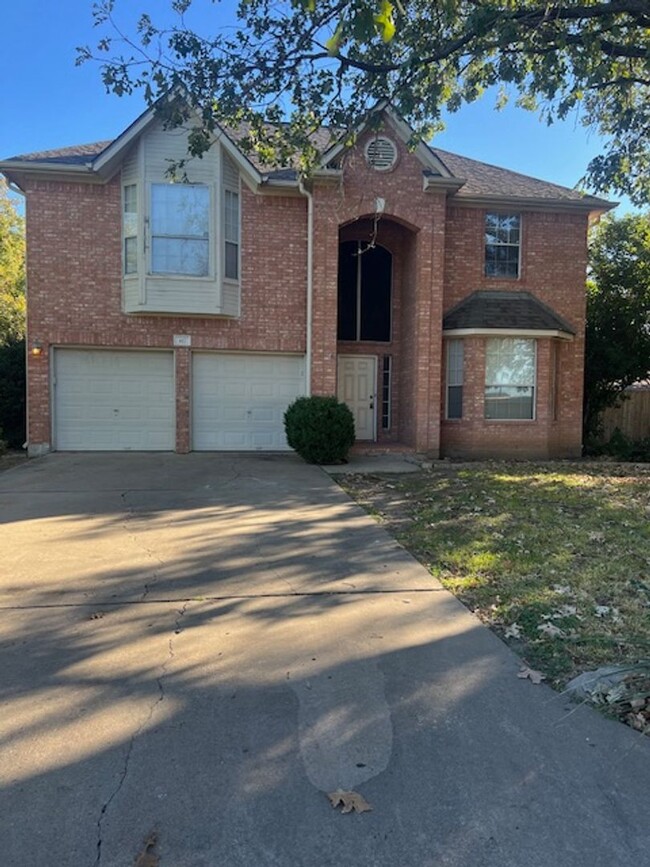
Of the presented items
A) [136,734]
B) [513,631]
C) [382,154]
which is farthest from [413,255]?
[136,734]

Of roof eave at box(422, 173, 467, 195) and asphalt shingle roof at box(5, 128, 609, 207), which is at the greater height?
asphalt shingle roof at box(5, 128, 609, 207)

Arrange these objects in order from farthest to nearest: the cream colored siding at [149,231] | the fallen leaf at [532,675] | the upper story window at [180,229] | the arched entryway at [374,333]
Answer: the arched entryway at [374,333] → the upper story window at [180,229] → the cream colored siding at [149,231] → the fallen leaf at [532,675]

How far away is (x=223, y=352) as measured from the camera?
14.4m

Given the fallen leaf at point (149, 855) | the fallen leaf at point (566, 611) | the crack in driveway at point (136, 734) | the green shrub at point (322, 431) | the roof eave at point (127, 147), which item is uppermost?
the roof eave at point (127, 147)

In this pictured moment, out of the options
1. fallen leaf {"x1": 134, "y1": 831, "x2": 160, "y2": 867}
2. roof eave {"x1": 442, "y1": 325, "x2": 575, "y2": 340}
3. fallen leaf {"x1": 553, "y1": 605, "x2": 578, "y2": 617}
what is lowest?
fallen leaf {"x1": 134, "y1": 831, "x2": 160, "y2": 867}

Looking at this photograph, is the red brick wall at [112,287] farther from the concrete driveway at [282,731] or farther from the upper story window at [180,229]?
Answer: the concrete driveway at [282,731]

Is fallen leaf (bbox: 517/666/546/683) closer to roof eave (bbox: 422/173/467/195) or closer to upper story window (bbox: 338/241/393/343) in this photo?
roof eave (bbox: 422/173/467/195)

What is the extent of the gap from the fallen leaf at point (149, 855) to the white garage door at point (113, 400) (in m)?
12.4

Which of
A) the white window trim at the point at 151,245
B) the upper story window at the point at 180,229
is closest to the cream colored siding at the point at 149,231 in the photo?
the white window trim at the point at 151,245

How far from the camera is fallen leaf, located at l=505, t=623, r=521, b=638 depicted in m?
4.22

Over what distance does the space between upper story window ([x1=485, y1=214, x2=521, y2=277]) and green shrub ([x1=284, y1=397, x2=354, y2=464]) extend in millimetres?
5765

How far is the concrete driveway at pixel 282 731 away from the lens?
2.32 m

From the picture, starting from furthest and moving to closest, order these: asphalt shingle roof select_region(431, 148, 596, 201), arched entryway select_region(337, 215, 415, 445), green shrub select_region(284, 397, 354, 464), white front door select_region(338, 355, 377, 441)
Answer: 1. white front door select_region(338, 355, 377, 441)
2. arched entryway select_region(337, 215, 415, 445)
3. asphalt shingle roof select_region(431, 148, 596, 201)
4. green shrub select_region(284, 397, 354, 464)

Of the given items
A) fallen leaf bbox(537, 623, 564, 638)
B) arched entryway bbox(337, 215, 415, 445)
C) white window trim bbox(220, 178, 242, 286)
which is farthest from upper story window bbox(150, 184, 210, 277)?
fallen leaf bbox(537, 623, 564, 638)
